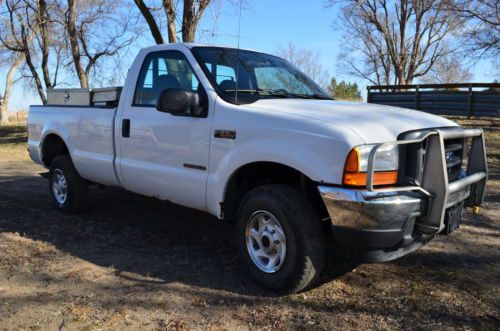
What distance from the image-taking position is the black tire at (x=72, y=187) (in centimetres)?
605

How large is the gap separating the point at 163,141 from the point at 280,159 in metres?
1.43

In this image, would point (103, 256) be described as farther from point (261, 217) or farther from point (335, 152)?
point (335, 152)

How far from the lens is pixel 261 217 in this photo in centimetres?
382

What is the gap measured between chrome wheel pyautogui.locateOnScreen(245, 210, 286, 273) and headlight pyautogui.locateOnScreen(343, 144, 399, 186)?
73 centimetres

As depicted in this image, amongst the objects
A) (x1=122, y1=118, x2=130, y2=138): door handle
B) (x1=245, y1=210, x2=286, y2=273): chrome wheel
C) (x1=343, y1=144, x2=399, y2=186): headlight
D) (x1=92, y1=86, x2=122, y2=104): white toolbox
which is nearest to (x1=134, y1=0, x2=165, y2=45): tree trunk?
(x1=92, y1=86, x2=122, y2=104): white toolbox

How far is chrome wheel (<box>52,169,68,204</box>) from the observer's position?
20.4 ft

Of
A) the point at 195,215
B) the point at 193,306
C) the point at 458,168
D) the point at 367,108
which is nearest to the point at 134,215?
the point at 195,215

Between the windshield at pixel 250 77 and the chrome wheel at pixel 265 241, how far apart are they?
1018 mm

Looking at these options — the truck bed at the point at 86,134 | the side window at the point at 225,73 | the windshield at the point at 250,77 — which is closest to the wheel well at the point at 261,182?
the windshield at the point at 250,77

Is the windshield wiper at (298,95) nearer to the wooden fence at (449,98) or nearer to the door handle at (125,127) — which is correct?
the door handle at (125,127)

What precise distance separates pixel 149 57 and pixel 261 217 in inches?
87.8

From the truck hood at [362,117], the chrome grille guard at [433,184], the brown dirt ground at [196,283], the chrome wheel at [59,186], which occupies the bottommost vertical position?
the brown dirt ground at [196,283]

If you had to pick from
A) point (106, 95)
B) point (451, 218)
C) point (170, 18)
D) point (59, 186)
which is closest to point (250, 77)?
point (106, 95)

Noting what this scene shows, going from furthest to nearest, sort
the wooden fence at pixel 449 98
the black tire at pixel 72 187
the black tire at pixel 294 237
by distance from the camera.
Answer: the wooden fence at pixel 449 98, the black tire at pixel 72 187, the black tire at pixel 294 237
